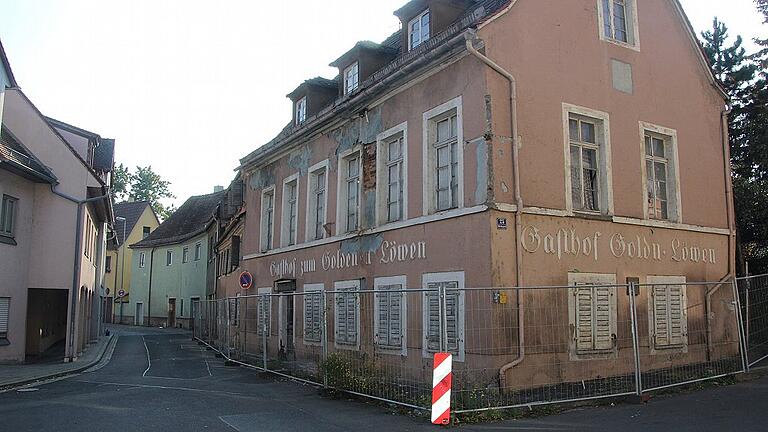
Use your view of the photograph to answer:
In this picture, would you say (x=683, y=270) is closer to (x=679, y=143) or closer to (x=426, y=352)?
(x=679, y=143)

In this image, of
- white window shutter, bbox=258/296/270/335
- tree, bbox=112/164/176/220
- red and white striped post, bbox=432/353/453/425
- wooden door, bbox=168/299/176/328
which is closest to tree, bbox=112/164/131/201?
tree, bbox=112/164/176/220

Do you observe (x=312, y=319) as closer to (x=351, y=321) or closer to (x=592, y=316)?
(x=351, y=321)

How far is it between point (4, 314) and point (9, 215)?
2891mm

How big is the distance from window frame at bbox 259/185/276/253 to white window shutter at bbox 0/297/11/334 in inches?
297

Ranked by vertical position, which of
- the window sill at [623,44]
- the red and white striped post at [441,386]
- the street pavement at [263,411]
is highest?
the window sill at [623,44]

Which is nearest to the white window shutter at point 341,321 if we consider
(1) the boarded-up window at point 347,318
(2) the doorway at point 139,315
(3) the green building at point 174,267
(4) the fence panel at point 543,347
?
(1) the boarded-up window at point 347,318

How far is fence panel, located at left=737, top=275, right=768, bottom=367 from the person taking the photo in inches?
517

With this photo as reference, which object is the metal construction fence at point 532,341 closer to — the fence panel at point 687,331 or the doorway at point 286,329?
the fence panel at point 687,331

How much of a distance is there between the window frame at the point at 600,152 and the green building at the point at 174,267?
32.1 m

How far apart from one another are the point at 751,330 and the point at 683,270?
5.75 feet

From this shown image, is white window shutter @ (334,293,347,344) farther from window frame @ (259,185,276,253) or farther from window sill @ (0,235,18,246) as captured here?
window sill @ (0,235,18,246)

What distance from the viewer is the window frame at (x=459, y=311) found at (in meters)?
11.8

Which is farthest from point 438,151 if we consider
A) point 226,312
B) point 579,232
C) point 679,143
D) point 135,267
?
point 135,267

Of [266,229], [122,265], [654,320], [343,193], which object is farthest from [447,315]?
[122,265]
